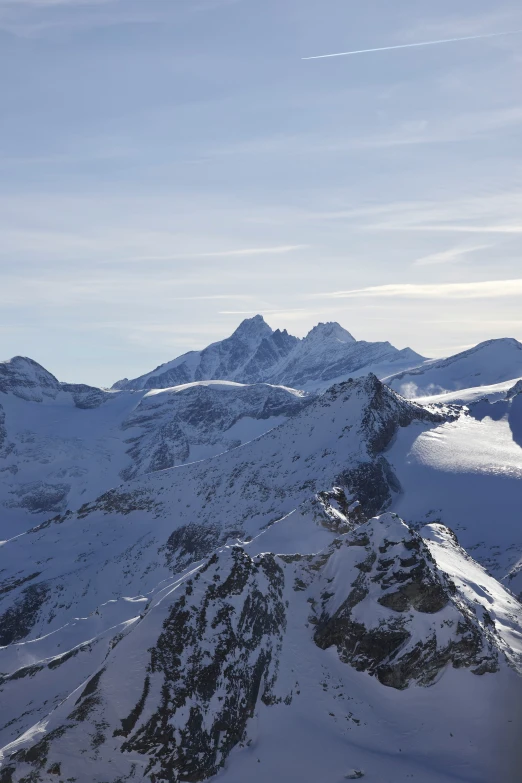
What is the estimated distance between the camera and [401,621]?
34312mm

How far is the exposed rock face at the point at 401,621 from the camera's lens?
33531 millimetres

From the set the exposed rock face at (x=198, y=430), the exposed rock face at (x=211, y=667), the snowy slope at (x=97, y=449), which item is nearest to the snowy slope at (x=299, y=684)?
the exposed rock face at (x=211, y=667)

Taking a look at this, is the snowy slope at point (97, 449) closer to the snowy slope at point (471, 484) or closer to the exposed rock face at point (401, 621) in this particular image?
the snowy slope at point (471, 484)

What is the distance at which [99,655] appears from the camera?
3947 centimetres

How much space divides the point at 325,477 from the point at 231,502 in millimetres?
12631

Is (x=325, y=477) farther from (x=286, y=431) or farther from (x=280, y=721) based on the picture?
(x=280, y=721)

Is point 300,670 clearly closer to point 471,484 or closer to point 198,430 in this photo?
point 471,484

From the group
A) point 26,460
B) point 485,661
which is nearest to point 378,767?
point 485,661

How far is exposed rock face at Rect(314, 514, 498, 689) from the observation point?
110 ft

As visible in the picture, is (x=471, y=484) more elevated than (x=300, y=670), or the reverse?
(x=471, y=484)

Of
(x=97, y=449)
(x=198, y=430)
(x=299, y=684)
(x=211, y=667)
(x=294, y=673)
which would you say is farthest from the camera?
(x=97, y=449)

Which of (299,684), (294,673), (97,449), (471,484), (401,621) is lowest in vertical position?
(299,684)

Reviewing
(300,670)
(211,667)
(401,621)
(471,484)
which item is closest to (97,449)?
(471,484)

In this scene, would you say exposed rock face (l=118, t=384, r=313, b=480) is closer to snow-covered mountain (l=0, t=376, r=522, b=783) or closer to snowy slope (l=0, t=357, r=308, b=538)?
snowy slope (l=0, t=357, r=308, b=538)
